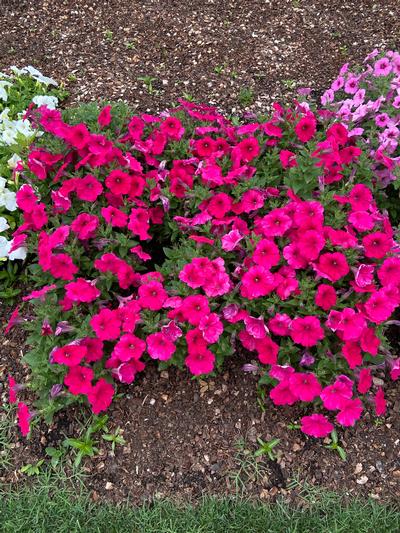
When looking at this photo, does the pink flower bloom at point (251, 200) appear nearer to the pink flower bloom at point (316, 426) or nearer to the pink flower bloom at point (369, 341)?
the pink flower bloom at point (369, 341)

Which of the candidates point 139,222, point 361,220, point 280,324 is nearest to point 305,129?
point 361,220

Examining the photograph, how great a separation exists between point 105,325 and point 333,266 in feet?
3.66

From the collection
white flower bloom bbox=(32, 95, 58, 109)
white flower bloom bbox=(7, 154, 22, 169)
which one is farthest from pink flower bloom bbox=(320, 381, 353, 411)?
white flower bloom bbox=(32, 95, 58, 109)

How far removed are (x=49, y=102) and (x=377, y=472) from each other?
314 cm

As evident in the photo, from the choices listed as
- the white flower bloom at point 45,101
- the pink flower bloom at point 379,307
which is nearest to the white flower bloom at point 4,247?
the white flower bloom at point 45,101

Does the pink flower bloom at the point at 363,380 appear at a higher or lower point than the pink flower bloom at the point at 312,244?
lower

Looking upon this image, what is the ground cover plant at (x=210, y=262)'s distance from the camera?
8.87 ft

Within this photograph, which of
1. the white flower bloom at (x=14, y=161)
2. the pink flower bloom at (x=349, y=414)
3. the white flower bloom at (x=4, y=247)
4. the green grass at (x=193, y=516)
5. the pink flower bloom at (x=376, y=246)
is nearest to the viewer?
the green grass at (x=193, y=516)

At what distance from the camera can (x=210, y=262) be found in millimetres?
2795

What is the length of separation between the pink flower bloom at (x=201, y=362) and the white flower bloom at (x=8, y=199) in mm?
1495

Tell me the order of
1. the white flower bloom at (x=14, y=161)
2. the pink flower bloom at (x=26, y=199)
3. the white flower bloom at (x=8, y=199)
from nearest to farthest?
the pink flower bloom at (x=26, y=199) < the white flower bloom at (x=8, y=199) < the white flower bloom at (x=14, y=161)

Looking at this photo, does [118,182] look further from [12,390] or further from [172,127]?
[12,390]

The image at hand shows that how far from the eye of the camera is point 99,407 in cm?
273

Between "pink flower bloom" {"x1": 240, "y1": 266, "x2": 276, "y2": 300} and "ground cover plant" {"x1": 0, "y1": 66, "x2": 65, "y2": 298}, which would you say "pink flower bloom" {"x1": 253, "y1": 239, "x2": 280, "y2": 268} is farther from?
"ground cover plant" {"x1": 0, "y1": 66, "x2": 65, "y2": 298}
